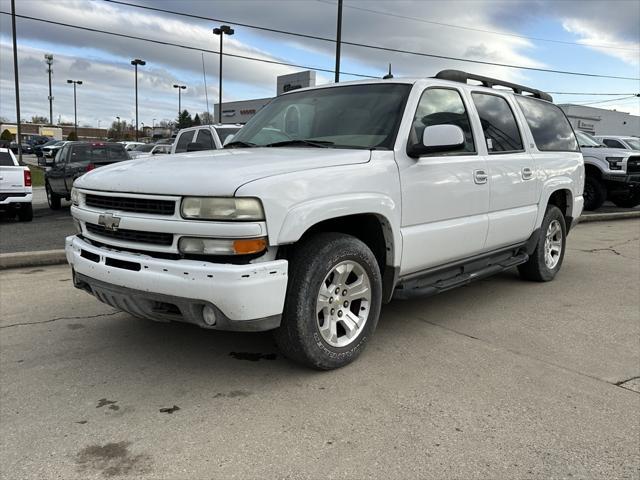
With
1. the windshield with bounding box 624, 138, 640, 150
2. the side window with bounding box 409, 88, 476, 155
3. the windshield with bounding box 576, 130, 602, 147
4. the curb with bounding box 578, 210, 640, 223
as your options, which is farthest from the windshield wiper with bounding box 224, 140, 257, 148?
the windshield with bounding box 624, 138, 640, 150

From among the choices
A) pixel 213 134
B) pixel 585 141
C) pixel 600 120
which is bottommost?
pixel 213 134

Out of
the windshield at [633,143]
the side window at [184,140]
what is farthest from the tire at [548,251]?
the windshield at [633,143]

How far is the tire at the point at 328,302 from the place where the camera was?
3.24m

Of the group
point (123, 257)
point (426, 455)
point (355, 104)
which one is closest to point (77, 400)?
point (123, 257)

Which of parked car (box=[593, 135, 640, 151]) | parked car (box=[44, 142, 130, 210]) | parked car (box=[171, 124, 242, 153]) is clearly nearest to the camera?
parked car (box=[171, 124, 242, 153])

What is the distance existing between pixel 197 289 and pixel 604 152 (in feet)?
44.9

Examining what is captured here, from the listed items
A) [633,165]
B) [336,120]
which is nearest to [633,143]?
[633,165]

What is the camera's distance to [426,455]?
103 inches

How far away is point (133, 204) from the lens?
329 centimetres

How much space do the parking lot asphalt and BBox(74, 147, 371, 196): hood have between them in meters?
1.21

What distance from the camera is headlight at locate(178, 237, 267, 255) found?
296cm

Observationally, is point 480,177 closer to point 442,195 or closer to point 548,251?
point 442,195

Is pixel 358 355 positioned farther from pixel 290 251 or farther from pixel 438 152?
pixel 438 152

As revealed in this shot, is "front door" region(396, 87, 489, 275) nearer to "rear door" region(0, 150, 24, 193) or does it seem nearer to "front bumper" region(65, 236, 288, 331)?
"front bumper" region(65, 236, 288, 331)
